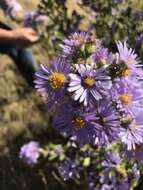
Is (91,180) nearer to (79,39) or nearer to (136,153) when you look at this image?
(136,153)

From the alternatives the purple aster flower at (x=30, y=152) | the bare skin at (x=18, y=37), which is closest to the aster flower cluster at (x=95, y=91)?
the bare skin at (x=18, y=37)

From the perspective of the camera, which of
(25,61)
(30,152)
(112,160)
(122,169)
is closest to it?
(122,169)

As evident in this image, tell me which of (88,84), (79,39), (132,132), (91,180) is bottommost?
(91,180)

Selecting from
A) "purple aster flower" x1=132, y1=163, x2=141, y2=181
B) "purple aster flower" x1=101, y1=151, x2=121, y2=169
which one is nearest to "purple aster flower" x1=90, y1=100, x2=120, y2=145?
"purple aster flower" x1=132, y1=163, x2=141, y2=181

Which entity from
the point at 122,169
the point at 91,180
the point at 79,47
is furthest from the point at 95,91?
the point at 91,180

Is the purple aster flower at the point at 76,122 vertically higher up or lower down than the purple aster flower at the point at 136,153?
higher up

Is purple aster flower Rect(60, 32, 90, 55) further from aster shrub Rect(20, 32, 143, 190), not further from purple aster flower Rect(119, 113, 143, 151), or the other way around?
purple aster flower Rect(119, 113, 143, 151)

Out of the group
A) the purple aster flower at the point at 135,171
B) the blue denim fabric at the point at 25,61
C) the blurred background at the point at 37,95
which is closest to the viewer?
the purple aster flower at the point at 135,171

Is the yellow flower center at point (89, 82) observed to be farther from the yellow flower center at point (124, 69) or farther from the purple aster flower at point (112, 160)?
the purple aster flower at point (112, 160)

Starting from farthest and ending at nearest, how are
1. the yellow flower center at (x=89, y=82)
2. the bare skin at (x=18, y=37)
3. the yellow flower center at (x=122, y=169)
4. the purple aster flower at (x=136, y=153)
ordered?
the bare skin at (x=18, y=37) < the yellow flower center at (x=122, y=169) < the purple aster flower at (x=136, y=153) < the yellow flower center at (x=89, y=82)

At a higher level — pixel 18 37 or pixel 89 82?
pixel 18 37
